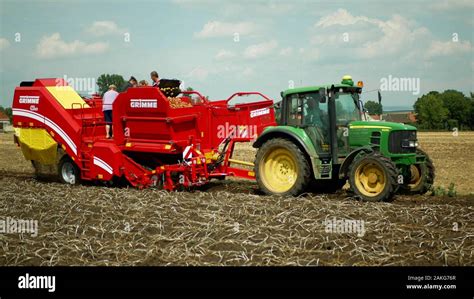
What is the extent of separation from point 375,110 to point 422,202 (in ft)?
6.90

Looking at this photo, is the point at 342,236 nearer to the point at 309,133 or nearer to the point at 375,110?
the point at 309,133

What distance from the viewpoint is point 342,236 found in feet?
23.1

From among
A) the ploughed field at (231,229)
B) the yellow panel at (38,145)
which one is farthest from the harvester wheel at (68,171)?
the ploughed field at (231,229)

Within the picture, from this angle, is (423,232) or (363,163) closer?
(423,232)

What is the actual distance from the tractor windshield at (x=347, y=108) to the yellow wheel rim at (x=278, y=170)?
1.15 metres

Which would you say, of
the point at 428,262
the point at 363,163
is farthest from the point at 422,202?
the point at 428,262

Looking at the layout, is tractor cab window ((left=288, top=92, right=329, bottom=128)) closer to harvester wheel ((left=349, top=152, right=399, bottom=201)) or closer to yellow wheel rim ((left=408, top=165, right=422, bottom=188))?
harvester wheel ((left=349, top=152, right=399, bottom=201))

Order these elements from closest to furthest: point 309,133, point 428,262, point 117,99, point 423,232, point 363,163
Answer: point 428,262 < point 423,232 < point 363,163 < point 309,133 < point 117,99

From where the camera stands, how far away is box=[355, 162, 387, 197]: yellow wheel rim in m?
9.45

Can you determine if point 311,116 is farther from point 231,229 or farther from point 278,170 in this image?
point 231,229

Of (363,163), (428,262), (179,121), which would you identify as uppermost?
(179,121)

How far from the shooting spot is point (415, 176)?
1048 cm
